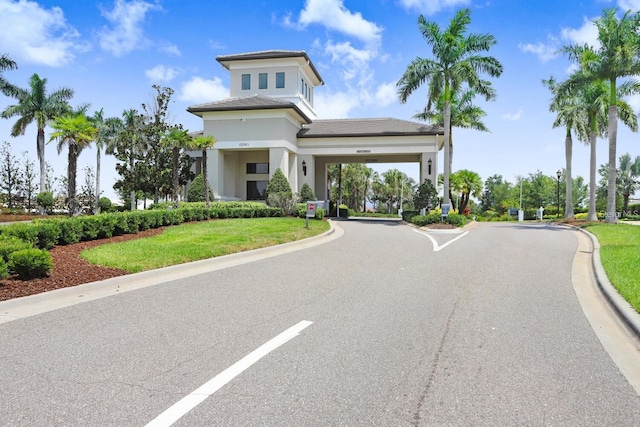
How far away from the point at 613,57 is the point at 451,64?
9.02 metres

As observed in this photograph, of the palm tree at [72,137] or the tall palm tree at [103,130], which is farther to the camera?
the tall palm tree at [103,130]

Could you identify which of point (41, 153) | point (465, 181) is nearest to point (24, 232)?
point (41, 153)

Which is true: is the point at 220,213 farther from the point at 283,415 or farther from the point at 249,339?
the point at 283,415

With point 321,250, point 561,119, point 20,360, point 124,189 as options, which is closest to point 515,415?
point 20,360

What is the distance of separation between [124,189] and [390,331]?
120ft

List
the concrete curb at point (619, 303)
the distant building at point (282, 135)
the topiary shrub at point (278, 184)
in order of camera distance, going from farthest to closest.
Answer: the distant building at point (282, 135)
the topiary shrub at point (278, 184)
the concrete curb at point (619, 303)

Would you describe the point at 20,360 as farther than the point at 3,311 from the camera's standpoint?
No

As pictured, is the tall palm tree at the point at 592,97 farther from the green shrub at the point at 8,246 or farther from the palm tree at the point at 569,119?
the green shrub at the point at 8,246

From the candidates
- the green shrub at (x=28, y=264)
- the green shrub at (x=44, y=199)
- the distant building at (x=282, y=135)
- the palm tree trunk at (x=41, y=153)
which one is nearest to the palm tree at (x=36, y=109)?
the palm tree trunk at (x=41, y=153)

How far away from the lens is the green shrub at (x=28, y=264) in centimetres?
781

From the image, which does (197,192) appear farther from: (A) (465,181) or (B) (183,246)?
(A) (465,181)

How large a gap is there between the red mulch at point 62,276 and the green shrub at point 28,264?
154mm

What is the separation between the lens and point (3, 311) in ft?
20.6

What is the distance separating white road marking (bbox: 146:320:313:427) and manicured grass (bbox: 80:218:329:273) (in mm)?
5056
